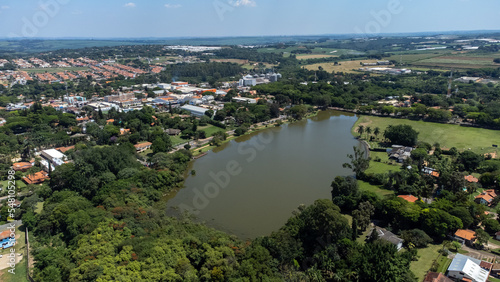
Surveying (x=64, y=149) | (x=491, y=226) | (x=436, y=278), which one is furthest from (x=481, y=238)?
(x=64, y=149)

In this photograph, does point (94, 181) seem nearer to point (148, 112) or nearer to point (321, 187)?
point (321, 187)

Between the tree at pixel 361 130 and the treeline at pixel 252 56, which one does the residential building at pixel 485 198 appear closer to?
the tree at pixel 361 130

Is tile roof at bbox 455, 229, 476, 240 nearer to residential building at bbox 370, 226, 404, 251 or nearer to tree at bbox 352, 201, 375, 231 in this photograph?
residential building at bbox 370, 226, 404, 251

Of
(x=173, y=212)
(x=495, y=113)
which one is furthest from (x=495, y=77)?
(x=173, y=212)

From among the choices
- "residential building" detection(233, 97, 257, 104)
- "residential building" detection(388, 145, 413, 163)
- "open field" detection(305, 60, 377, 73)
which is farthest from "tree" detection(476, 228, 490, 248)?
"open field" detection(305, 60, 377, 73)

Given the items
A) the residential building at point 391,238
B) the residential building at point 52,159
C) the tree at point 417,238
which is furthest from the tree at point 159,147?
the tree at point 417,238

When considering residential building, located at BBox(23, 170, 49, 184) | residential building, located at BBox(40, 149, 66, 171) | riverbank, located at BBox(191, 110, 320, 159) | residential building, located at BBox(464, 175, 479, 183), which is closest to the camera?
residential building, located at BBox(464, 175, 479, 183)

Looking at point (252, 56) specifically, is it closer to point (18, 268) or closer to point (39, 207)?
point (39, 207)
